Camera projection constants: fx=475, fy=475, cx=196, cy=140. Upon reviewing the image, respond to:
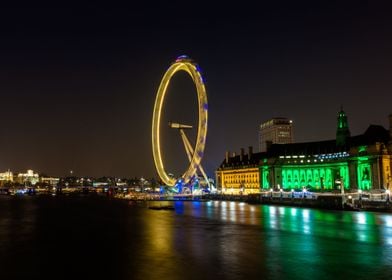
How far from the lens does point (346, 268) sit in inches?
1005

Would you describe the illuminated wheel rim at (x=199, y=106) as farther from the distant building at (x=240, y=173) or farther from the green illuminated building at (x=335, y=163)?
the distant building at (x=240, y=173)

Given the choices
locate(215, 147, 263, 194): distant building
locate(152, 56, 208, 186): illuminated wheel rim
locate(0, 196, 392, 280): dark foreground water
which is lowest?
locate(0, 196, 392, 280): dark foreground water

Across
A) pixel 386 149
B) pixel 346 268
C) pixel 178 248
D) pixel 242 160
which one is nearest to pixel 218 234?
pixel 178 248

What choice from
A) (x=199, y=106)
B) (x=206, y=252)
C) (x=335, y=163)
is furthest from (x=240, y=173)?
(x=206, y=252)

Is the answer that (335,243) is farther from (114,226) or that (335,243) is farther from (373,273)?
(114,226)

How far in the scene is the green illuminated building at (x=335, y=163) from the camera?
100625 mm

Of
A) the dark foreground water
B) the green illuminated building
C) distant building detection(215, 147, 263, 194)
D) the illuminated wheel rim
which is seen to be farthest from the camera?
distant building detection(215, 147, 263, 194)

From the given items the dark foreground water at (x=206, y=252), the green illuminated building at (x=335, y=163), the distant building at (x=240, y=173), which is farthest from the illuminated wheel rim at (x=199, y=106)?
the distant building at (x=240, y=173)

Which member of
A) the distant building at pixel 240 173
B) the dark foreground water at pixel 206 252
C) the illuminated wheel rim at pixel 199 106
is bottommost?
the dark foreground water at pixel 206 252

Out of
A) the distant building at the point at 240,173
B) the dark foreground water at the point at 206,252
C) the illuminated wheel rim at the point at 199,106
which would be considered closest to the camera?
the dark foreground water at the point at 206,252

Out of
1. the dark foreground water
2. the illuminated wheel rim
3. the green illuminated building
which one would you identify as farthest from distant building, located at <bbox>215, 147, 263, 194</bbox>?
the dark foreground water

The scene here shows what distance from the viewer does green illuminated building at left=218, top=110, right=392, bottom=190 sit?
101m

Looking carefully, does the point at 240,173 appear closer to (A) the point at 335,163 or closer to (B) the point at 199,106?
(A) the point at 335,163

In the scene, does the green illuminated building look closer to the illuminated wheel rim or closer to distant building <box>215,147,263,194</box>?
distant building <box>215,147,263,194</box>
